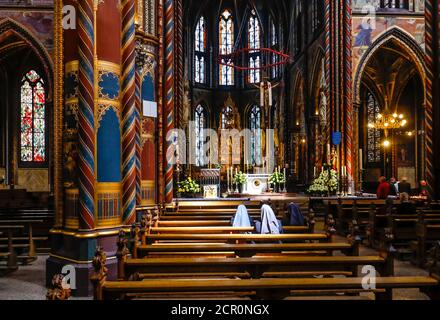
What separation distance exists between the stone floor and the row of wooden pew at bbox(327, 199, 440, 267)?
0.49 metres

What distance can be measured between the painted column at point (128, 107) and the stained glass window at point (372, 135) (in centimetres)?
2725

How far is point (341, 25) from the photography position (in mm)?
23625

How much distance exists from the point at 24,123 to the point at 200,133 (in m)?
17.5

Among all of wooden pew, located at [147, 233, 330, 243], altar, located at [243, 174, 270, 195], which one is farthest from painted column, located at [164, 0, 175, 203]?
altar, located at [243, 174, 270, 195]

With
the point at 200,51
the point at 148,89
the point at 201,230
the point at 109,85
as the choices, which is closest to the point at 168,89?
the point at 148,89

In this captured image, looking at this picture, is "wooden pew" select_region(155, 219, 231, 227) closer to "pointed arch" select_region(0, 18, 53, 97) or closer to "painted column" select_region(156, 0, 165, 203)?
"painted column" select_region(156, 0, 165, 203)

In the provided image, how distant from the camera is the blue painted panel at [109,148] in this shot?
856 cm

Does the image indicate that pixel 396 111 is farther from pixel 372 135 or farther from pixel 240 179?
pixel 240 179

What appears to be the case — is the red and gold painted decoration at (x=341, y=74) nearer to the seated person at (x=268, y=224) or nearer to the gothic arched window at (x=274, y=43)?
the seated person at (x=268, y=224)

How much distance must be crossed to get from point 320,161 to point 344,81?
619cm

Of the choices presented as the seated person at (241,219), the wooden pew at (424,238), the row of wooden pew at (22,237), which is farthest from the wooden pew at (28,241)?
the wooden pew at (424,238)

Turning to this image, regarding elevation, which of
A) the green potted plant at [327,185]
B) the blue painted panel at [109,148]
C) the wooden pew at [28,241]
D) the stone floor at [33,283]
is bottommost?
the stone floor at [33,283]

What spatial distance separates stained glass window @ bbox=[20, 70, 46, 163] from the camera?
26938 millimetres

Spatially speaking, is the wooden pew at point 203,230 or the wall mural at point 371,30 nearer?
the wooden pew at point 203,230
